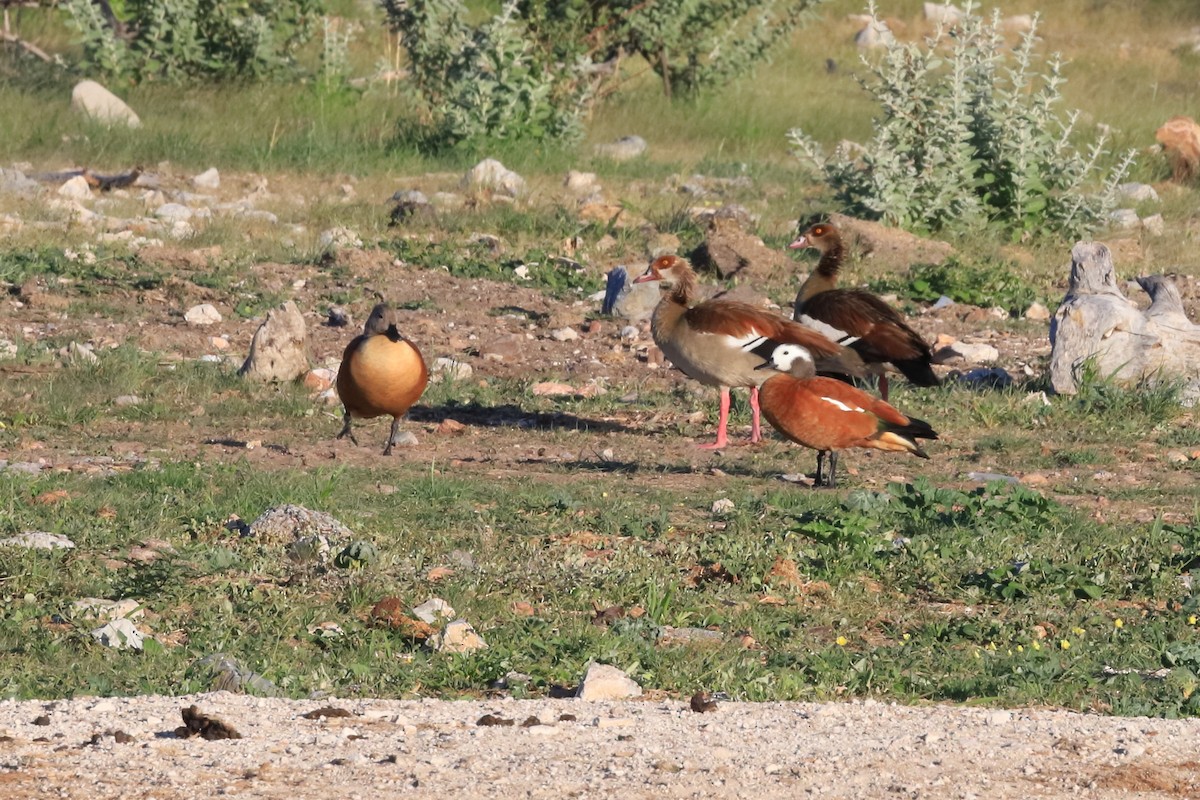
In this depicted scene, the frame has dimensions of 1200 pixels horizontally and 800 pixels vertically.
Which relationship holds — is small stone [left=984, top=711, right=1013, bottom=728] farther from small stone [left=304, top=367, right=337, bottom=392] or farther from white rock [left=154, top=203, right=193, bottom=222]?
white rock [left=154, top=203, right=193, bottom=222]

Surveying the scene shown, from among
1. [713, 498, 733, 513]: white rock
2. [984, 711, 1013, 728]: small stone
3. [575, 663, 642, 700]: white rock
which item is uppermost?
[984, 711, 1013, 728]: small stone

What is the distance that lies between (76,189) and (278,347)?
20.7 feet

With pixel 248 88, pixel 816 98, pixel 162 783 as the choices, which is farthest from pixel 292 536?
pixel 816 98

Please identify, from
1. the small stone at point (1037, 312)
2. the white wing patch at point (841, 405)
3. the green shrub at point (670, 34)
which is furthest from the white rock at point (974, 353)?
the green shrub at point (670, 34)

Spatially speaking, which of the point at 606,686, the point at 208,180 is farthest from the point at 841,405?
the point at 208,180

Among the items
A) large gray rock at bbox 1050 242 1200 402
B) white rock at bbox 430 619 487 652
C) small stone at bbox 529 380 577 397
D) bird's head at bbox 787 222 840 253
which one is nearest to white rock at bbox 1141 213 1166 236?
large gray rock at bbox 1050 242 1200 402

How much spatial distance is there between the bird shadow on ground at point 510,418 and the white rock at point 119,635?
4.59 metres

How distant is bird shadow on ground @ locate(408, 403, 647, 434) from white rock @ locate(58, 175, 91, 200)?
667 cm

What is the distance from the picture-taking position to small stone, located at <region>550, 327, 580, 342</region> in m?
13.0

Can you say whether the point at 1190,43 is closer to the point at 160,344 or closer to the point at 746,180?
the point at 746,180

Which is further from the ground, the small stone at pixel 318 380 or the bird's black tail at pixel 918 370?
the bird's black tail at pixel 918 370

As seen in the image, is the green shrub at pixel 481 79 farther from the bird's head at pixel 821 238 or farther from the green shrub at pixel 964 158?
the bird's head at pixel 821 238

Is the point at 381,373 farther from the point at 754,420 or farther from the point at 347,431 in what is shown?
the point at 754,420

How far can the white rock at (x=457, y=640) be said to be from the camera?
6234 mm
